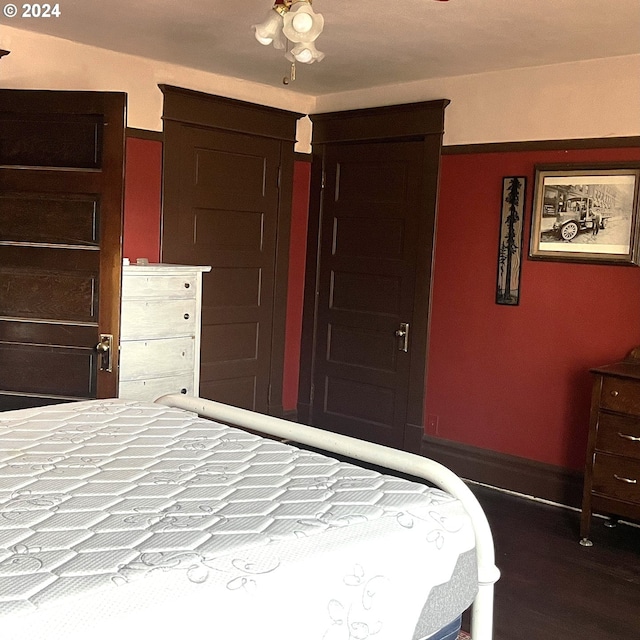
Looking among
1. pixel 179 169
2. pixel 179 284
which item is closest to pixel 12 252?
pixel 179 284

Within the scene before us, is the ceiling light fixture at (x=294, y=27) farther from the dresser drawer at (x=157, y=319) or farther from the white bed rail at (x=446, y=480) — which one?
the dresser drawer at (x=157, y=319)

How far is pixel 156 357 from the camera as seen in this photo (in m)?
4.09

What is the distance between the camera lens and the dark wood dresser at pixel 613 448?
140 inches

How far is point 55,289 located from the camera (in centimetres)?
391

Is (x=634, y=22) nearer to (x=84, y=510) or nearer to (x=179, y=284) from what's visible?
(x=179, y=284)

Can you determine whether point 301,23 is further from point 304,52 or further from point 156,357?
point 156,357

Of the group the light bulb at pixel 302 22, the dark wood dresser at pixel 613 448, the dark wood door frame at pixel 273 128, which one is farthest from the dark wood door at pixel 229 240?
the dark wood dresser at pixel 613 448

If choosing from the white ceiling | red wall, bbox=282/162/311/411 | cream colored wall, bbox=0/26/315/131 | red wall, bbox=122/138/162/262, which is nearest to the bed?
the white ceiling

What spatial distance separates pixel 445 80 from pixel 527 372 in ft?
6.06

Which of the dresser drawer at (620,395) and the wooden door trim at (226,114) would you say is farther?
the wooden door trim at (226,114)

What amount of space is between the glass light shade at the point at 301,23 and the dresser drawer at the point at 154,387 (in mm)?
2070

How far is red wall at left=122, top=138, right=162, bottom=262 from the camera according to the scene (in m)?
4.42

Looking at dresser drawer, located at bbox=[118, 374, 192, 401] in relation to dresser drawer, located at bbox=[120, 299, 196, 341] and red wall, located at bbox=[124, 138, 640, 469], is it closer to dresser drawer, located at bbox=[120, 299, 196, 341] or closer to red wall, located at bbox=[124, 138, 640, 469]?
dresser drawer, located at bbox=[120, 299, 196, 341]

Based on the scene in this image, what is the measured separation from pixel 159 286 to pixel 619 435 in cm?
245
